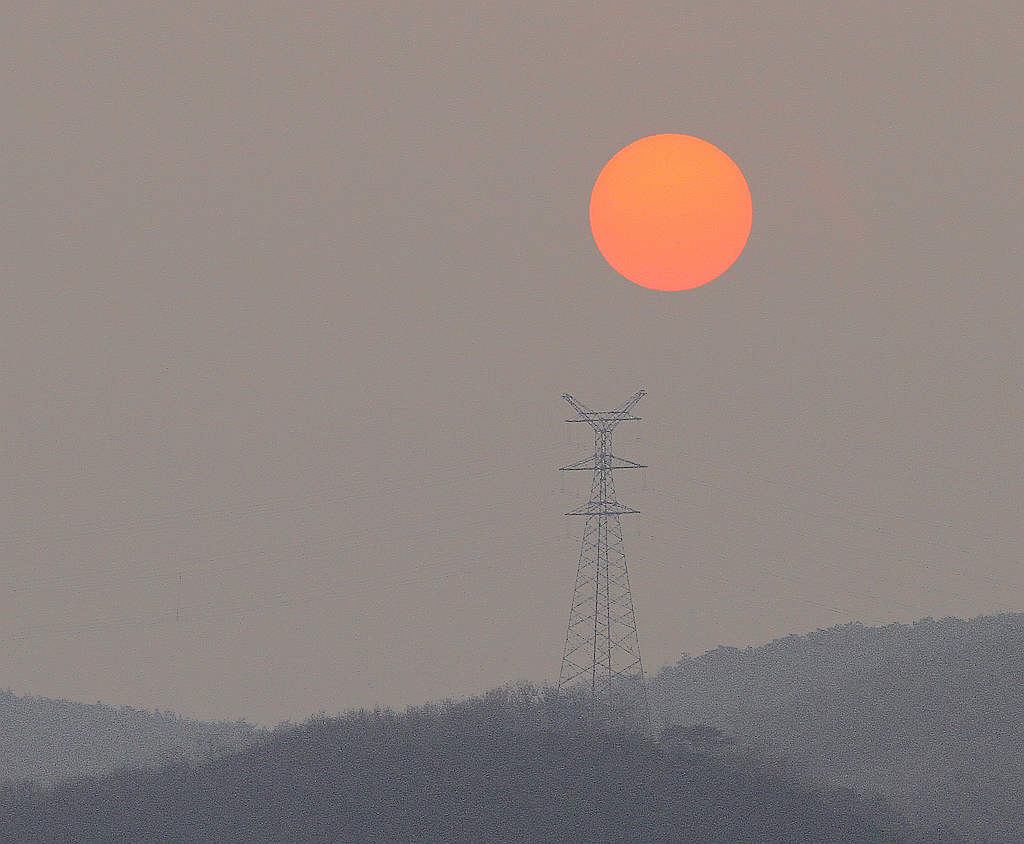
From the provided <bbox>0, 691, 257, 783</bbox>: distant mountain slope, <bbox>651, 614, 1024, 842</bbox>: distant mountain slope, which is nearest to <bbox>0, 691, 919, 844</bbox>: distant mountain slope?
<bbox>651, 614, 1024, 842</bbox>: distant mountain slope

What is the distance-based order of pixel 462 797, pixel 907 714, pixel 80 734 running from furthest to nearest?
1. pixel 80 734
2. pixel 907 714
3. pixel 462 797

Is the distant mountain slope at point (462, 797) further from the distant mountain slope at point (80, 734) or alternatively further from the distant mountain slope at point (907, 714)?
the distant mountain slope at point (80, 734)

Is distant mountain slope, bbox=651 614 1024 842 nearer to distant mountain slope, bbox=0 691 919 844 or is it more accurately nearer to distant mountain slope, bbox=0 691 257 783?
distant mountain slope, bbox=0 691 919 844

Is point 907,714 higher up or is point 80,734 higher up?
point 80,734

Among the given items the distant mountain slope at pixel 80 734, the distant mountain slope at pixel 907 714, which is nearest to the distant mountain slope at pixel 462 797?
the distant mountain slope at pixel 907 714

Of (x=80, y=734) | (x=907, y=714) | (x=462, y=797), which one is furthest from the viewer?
(x=80, y=734)

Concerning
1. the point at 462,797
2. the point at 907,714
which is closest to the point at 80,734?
the point at 907,714

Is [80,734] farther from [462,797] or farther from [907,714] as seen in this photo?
[462,797]

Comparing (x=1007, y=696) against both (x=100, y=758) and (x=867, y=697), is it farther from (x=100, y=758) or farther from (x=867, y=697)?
(x=100, y=758)
